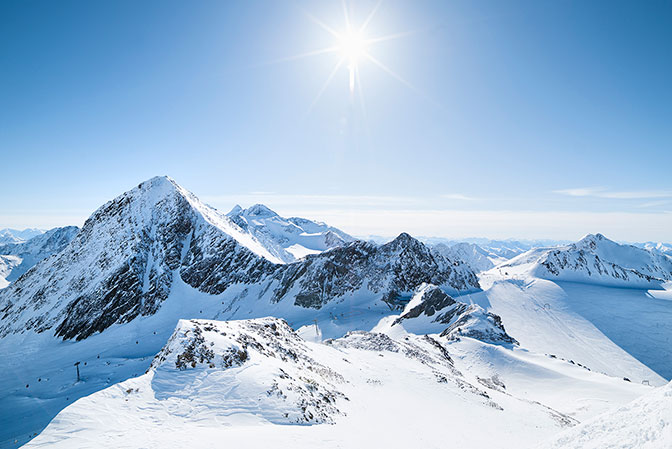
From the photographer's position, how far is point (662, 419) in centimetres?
659

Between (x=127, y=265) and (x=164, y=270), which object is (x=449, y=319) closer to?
(x=164, y=270)

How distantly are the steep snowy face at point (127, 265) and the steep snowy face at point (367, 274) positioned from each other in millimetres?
17142

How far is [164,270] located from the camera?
95375 millimetres

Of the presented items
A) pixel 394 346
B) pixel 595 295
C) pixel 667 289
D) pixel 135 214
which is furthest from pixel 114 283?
pixel 667 289

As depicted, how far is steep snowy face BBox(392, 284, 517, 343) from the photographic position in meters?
53.6

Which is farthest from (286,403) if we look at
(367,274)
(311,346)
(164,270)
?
(164,270)

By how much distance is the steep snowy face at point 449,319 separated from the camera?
2111 inches

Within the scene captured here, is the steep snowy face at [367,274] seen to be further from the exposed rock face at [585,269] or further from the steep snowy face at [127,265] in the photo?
the exposed rock face at [585,269]

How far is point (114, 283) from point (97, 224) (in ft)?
116

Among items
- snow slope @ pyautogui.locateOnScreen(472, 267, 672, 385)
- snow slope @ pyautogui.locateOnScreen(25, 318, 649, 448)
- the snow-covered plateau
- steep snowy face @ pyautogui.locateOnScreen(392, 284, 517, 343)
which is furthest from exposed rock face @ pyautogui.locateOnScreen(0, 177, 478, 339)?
snow slope @ pyautogui.locateOnScreen(25, 318, 649, 448)

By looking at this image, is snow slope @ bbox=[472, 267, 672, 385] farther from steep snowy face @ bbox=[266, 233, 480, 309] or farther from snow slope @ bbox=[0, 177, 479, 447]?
snow slope @ bbox=[0, 177, 479, 447]

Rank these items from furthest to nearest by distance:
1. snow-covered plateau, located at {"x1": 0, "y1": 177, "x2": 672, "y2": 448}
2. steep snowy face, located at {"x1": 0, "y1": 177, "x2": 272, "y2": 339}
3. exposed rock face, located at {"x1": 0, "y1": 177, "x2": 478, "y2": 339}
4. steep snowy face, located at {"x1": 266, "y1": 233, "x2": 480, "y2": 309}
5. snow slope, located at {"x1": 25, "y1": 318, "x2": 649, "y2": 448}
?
steep snowy face, located at {"x1": 266, "y1": 233, "x2": 480, "y2": 309}, exposed rock face, located at {"x1": 0, "y1": 177, "x2": 478, "y2": 339}, steep snowy face, located at {"x1": 0, "y1": 177, "x2": 272, "y2": 339}, snow-covered plateau, located at {"x1": 0, "y1": 177, "x2": 672, "y2": 448}, snow slope, located at {"x1": 25, "y1": 318, "x2": 649, "y2": 448}

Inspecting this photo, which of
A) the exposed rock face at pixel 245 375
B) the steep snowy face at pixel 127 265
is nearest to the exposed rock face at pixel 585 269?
the steep snowy face at pixel 127 265

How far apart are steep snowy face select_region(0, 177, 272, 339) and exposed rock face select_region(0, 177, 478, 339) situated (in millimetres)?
305
